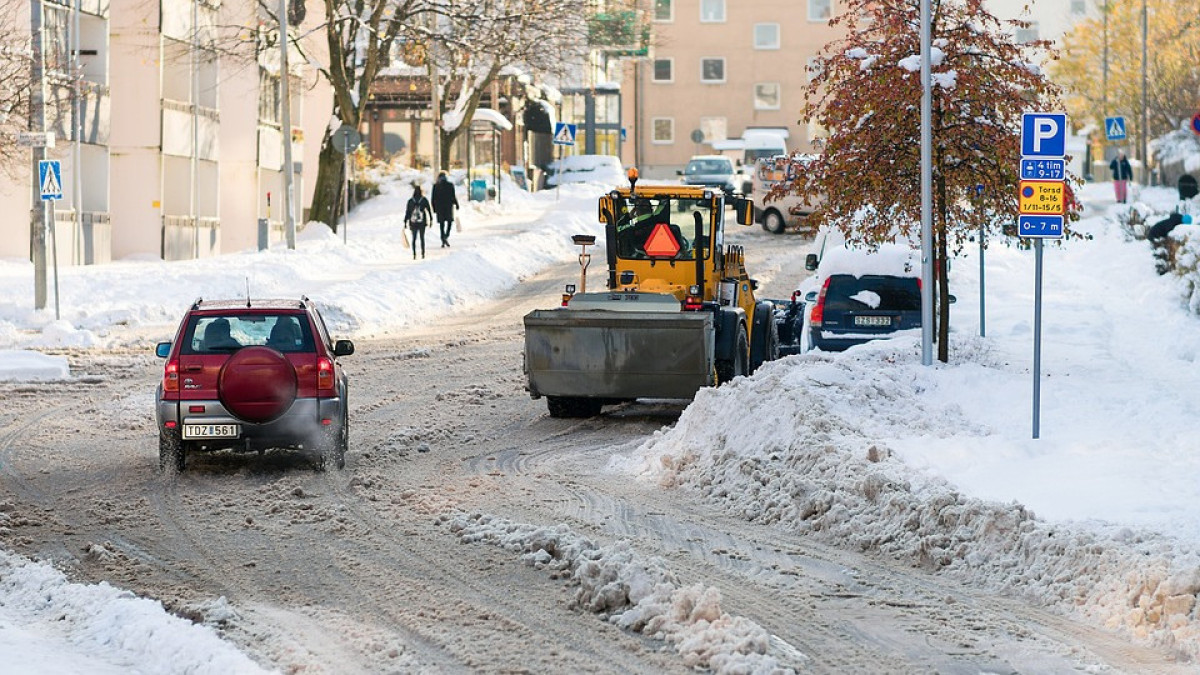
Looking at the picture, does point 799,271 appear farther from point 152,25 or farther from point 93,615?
point 93,615

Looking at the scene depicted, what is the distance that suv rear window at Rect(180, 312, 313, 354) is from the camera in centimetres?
1423

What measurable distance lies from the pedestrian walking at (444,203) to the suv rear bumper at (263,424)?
88.8 ft

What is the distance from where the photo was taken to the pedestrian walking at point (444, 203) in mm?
41125

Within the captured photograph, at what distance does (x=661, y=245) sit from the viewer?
19375 mm

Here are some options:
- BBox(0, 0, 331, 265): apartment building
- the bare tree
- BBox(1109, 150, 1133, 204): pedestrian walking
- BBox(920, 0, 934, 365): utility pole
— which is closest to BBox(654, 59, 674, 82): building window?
BBox(1109, 150, 1133, 204): pedestrian walking

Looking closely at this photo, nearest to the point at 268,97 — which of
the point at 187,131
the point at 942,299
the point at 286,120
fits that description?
the point at 187,131

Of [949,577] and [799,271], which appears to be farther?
[799,271]

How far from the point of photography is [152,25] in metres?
40.8

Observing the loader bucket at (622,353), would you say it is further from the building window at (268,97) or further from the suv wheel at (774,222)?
the building window at (268,97)

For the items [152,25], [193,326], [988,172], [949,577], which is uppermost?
[152,25]

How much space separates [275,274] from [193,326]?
19.6 m

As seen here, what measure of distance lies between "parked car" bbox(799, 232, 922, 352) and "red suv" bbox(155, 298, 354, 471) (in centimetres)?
971

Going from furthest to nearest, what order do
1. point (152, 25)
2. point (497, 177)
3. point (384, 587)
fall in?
1. point (497, 177)
2. point (152, 25)
3. point (384, 587)

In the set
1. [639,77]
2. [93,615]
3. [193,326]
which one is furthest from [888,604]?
[639,77]
